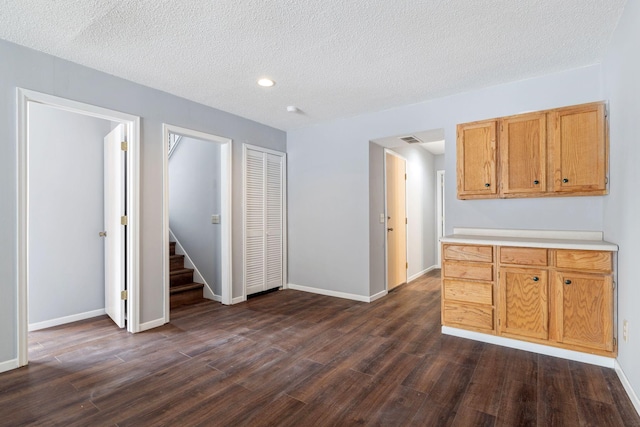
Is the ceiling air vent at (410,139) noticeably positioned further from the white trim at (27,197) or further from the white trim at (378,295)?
the white trim at (27,197)

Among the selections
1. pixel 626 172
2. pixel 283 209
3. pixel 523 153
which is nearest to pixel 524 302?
pixel 626 172

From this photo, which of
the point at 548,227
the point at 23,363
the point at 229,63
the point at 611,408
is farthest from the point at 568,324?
the point at 23,363

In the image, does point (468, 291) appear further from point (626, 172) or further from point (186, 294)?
point (186, 294)

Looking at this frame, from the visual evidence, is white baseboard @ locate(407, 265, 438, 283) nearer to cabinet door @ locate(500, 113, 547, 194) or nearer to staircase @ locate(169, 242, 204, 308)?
cabinet door @ locate(500, 113, 547, 194)

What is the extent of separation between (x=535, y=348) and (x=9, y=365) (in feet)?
13.6

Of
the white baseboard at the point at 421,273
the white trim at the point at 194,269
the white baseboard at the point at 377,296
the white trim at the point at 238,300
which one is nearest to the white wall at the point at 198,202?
the white trim at the point at 194,269

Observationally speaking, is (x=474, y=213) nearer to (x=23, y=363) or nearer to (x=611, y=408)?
(x=611, y=408)

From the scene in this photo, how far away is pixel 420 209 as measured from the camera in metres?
6.02

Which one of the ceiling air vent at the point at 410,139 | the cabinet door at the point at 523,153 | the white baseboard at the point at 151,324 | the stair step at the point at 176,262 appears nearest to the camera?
the cabinet door at the point at 523,153

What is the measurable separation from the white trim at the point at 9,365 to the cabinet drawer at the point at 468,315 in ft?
11.8

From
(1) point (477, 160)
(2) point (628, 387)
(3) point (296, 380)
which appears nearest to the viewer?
(2) point (628, 387)

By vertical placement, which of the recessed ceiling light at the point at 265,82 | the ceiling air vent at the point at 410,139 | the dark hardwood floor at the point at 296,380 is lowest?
the dark hardwood floor at the point at 296,380

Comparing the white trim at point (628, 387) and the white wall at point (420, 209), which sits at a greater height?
the white wall at point (420, 209)

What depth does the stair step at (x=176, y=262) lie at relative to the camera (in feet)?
15.0
